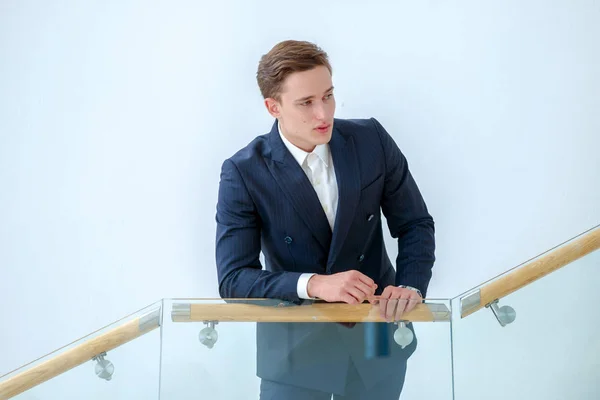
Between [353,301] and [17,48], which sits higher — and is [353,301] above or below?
below

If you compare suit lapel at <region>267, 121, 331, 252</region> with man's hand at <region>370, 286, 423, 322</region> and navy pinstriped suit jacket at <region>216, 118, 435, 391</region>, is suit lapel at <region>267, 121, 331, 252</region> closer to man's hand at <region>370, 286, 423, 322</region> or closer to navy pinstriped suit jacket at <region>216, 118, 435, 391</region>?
navy pinstriped suit jacket at <region>216, 118, 435, 391</region>

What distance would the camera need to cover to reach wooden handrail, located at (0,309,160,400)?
7.81 ft

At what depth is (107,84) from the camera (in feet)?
14.5

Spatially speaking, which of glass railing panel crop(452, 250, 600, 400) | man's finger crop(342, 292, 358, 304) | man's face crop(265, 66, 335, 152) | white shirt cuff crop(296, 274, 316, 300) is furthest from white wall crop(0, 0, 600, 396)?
man's finger crop(342, 292, 358, 304)

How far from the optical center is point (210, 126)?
4.38 m

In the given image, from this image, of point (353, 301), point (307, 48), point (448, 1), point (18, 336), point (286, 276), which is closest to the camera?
point (353, 301)

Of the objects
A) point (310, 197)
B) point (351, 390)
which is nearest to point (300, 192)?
point (310, 197)

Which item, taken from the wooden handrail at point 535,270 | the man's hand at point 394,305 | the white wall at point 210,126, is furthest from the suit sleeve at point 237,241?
the white wall at point 210,126

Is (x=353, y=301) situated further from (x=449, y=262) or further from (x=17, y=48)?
(x=17, y=48)

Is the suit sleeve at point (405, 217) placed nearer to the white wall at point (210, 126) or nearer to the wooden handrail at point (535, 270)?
the wooden handrail at point (535, 270)

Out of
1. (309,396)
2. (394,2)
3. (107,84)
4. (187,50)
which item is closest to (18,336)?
(107,84)

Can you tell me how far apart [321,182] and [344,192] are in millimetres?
106

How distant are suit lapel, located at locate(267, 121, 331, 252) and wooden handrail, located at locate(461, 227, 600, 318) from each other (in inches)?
20.1

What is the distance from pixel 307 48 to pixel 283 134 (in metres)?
0.25
